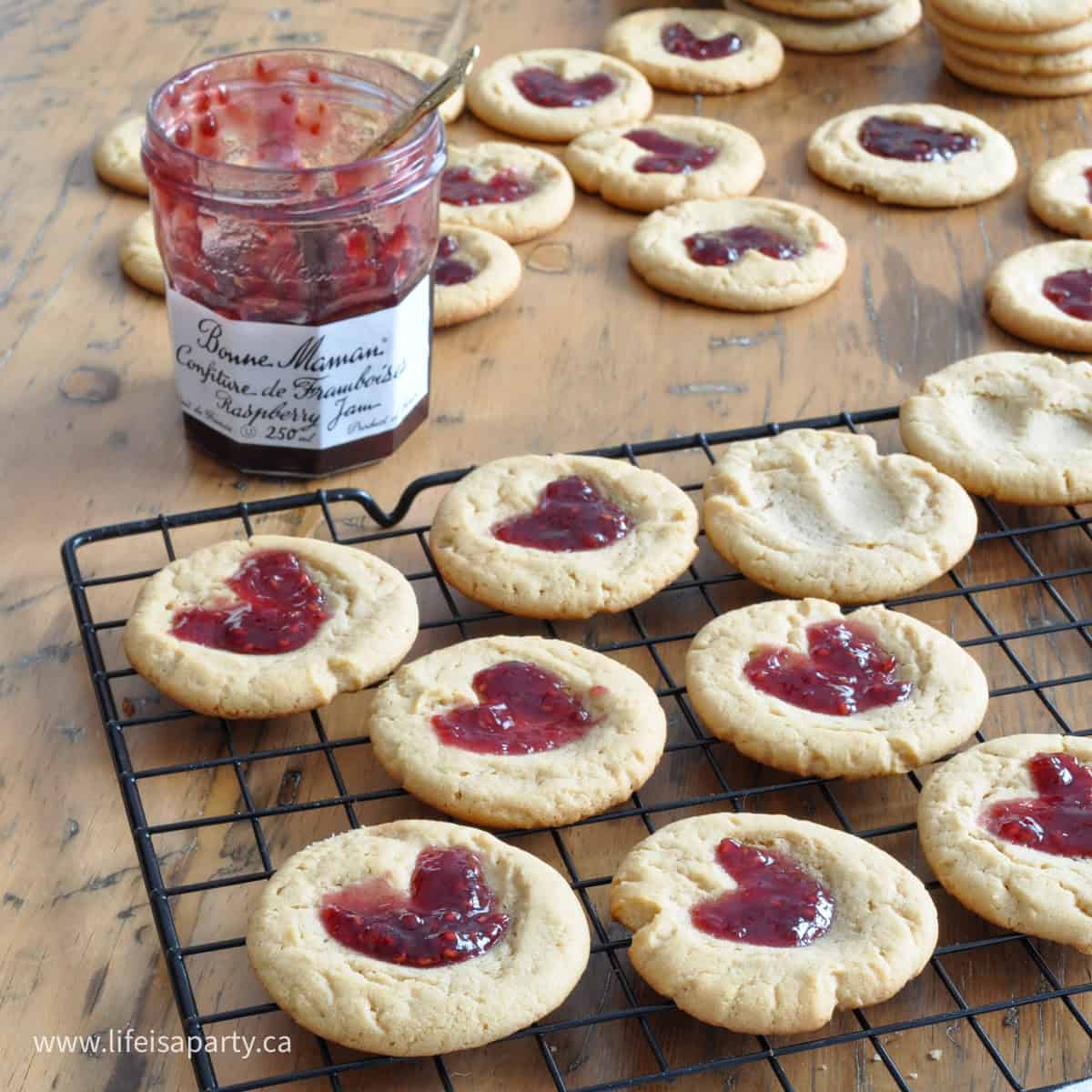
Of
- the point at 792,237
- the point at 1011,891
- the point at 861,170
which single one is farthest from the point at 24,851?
the point at 861,170

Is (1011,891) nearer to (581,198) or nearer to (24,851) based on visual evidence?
(24,851)

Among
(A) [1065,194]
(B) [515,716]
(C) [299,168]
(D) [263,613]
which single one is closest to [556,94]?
(A) [1065,194]

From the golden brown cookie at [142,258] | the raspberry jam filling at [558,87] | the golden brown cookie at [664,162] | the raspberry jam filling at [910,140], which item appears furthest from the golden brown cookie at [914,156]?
the golden brown cookie at [142,258]

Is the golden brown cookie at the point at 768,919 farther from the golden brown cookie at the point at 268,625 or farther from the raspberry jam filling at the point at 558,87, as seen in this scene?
the raspberry jam filling at the point at 558,87

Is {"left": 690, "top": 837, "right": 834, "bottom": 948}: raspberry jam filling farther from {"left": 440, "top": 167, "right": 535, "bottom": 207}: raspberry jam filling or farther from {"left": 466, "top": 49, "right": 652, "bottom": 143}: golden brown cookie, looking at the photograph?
{"left": 466, "top": 49, "right": 652, "bottom": 143}: golden brown cookie

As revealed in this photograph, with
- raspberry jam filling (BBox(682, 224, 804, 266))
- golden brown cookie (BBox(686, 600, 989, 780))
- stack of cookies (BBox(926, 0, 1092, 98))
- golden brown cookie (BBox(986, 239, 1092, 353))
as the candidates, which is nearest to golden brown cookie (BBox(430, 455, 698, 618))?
golden brown cookie (BBox(686, 600, 989, 780))
